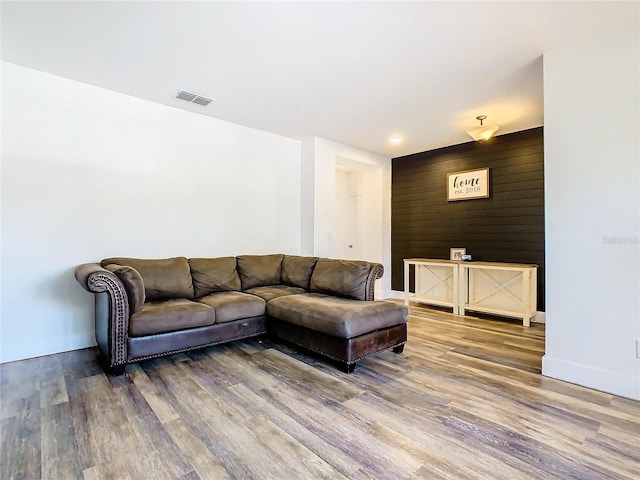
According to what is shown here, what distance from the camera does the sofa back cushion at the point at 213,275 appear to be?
3.67 m

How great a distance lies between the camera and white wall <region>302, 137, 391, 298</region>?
4.97 metres

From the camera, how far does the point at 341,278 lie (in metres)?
3.52

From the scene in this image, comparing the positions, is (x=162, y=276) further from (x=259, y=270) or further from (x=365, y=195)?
(x=365, y=195)

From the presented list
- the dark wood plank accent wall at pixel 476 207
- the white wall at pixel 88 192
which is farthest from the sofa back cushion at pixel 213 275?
the dark wood plank accent wall at pixel 476 207

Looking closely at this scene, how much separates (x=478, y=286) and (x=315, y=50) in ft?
13.1

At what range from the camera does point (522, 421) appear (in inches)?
78.4

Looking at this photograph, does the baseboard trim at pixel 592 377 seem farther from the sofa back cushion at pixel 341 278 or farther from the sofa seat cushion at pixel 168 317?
the sofa seat cushion at pixel 168 317

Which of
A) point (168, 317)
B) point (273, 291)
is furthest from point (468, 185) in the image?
point (168, 317)

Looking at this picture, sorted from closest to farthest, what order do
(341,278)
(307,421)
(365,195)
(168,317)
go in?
(307,421) < (168,317) < (341,278) < (365,195)

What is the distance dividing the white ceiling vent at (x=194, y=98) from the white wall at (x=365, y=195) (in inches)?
67.1

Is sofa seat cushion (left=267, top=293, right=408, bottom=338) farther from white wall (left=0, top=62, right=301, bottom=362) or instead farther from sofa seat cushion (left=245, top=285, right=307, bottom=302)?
white wall (left=0, top=62, right=301, bottom=362)

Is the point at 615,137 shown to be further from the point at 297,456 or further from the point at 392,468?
the point at 297,456

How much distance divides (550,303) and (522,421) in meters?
1.09

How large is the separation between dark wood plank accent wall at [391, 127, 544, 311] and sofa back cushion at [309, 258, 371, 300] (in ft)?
8.28
